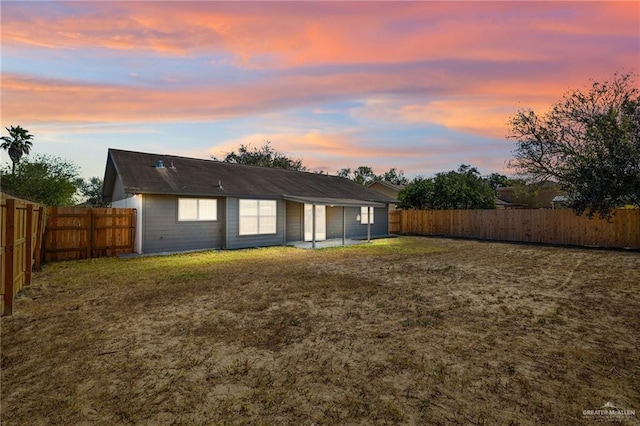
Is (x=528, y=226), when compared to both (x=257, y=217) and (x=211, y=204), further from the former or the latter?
(x=211, y=204)

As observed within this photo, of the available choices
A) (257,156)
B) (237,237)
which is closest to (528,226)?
(237,237)

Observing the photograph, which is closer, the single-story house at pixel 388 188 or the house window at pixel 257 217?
the house window at pixel 257 217

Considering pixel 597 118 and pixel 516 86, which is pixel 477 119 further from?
pixel 597 118

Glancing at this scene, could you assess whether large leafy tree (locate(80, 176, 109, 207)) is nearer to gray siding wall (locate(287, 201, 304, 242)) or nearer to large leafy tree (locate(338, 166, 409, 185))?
gray siding wall (locate(287, 201, 304, 242))

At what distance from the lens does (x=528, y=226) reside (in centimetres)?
1816

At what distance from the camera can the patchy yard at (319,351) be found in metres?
2.65

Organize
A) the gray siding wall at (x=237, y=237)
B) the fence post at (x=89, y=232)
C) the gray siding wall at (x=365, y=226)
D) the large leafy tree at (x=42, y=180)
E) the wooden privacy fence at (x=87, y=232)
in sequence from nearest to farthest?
the wooden privacy fence at (x=87, y=232), the fence post at (x=89, y=232), the gray siding wall at (x=237, y=237), the gray siding wall at (x=365, y=226), the large leafy tree at (x=42, y=180)

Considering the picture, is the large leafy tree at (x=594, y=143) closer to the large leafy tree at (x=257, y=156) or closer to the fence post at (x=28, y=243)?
the fence post at (x=28, y=243)

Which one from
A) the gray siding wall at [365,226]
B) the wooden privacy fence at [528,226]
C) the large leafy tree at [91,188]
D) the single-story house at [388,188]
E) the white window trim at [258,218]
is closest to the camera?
the white window trim at [258,218]

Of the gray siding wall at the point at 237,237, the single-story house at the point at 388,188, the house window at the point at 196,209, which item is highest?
the single-story house at the point at 388,188

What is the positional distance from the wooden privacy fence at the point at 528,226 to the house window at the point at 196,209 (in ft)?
49.0

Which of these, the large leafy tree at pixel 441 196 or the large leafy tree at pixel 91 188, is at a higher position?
the large leafy tree at pixel 91 188

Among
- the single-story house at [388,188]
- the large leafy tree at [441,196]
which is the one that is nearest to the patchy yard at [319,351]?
the large leafy tree at [441,196]

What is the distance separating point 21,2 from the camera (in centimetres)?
742
